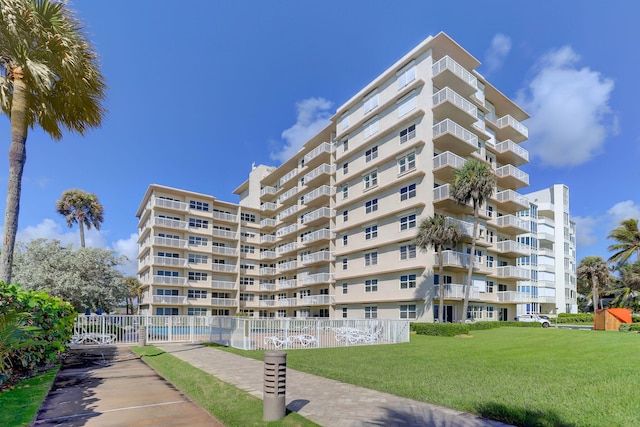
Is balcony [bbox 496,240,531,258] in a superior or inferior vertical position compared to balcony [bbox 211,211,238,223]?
inferior

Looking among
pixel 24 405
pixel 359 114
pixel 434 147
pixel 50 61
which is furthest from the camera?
pixel 359 114

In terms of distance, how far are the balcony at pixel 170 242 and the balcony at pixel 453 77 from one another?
35918mm

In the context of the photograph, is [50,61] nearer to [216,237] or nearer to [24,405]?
[24,405]

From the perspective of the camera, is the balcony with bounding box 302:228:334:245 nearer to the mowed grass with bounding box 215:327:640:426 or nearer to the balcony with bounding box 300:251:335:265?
the balcony with bounding box 300:251:335:265

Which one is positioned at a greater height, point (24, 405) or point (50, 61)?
point (50, 61)

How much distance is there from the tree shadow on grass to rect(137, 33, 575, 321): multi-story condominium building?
23.1 meters

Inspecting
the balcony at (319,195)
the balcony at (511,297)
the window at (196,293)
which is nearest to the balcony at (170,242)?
the window at (196,293)

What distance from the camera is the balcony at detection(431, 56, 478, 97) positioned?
100 ft

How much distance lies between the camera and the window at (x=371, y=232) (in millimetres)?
35781

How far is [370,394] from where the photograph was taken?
27.1 feet

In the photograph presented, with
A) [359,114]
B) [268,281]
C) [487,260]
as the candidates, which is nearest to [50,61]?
[359,114]

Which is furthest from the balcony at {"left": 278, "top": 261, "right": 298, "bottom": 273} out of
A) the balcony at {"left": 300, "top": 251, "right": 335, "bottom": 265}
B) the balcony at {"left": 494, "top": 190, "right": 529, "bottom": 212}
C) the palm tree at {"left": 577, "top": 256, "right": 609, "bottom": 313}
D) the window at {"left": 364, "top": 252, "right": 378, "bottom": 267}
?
the palm tree at {"left": 577, "top": 256, "right": 609, "bottom": 313}

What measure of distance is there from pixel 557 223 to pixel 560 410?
67271 mm

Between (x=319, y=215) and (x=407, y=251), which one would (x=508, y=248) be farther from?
(x=319, y=215)
